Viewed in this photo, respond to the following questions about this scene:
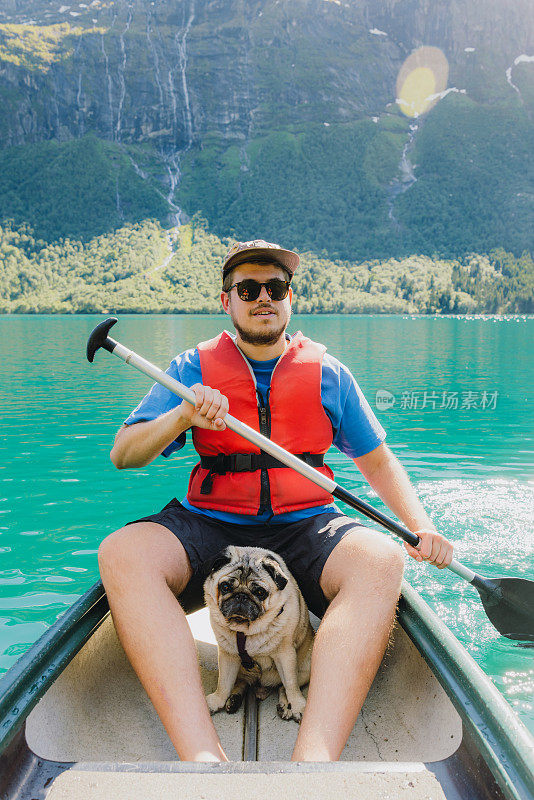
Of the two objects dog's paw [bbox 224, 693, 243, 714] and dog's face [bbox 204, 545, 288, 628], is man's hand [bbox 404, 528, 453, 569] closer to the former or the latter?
dog's face [bbox 204, 545, 288, 628]

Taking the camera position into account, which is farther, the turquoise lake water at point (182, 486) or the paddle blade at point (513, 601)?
the turquoise lake water at point (182, 486)

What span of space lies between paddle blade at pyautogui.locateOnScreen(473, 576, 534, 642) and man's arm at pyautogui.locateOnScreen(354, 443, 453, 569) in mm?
685

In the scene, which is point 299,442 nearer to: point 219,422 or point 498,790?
point 219,422

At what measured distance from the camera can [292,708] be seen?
10.3 ft

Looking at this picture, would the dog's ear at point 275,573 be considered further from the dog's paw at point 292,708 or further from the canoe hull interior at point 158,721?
the canoe hull interior at point 158,721

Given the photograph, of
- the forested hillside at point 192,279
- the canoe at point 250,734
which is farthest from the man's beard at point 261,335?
the forested hillside at point 192,279

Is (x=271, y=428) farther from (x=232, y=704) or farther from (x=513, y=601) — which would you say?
(x=513, y=601)

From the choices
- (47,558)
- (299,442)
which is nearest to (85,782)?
(299,442)

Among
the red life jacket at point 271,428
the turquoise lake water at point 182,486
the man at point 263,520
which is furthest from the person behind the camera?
the turquoise lake water at point 182,486

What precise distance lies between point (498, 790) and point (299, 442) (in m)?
2.08

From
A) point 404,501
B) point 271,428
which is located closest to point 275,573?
point 271,428

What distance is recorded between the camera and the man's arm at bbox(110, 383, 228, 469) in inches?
121

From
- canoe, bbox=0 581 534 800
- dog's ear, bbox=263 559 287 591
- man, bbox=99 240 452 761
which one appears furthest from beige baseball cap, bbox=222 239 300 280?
canoe, bbox=0 581 534 800

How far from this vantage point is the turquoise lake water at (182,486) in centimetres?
593
